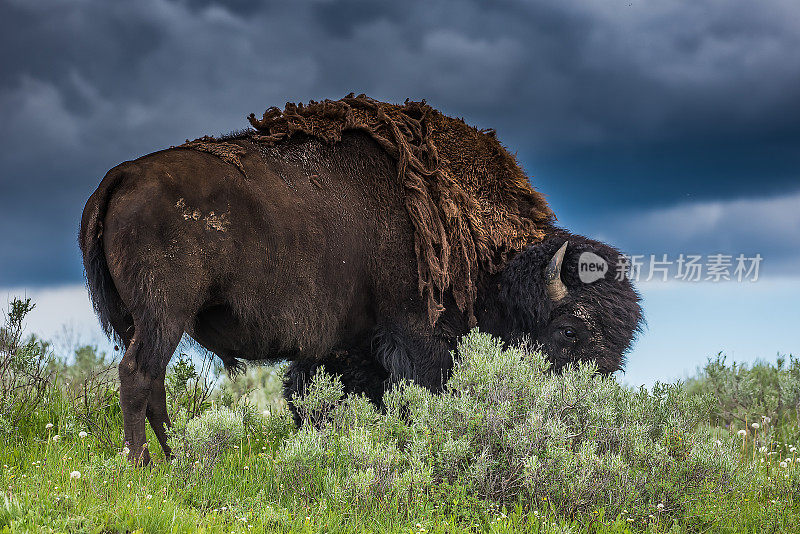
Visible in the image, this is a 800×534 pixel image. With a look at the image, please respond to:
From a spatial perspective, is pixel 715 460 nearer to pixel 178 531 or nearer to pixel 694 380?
pixel 178 531

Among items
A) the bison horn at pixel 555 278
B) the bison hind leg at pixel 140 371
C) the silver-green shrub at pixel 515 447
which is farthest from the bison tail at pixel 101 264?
the bison horn at pixel 555 278

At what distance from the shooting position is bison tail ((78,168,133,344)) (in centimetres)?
487

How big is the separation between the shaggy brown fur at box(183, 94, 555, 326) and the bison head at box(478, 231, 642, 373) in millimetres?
223

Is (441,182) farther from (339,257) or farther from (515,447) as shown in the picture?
(515,447)

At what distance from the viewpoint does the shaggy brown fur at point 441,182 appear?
5.76 meters

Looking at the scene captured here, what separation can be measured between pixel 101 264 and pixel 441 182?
2771 mm

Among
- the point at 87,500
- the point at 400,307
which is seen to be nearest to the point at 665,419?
the point at 400,307

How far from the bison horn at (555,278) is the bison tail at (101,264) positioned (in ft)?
11.0

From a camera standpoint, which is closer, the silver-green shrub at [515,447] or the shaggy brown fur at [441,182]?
the silver-green shrub at [515,447]

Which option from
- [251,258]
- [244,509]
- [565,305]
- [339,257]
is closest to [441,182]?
[339,257]

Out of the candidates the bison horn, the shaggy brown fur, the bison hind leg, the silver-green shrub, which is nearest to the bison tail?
the bison hind leg

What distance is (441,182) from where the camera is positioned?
6004 millimetres

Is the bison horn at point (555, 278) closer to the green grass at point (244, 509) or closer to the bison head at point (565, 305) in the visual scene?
the bison head at point (565, 305)

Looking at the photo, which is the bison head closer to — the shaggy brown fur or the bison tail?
the shaggy brown fur
